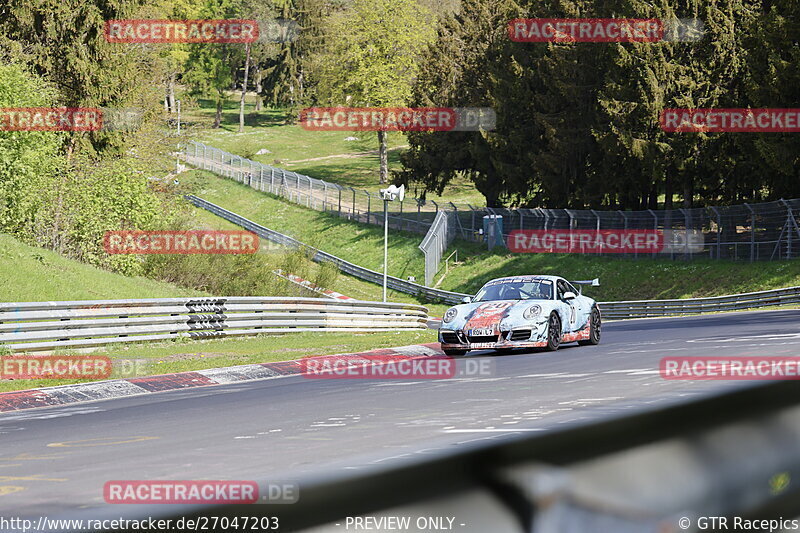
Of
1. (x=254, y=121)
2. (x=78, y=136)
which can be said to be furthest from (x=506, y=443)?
(x=254, y=121)

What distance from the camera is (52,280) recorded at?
87.0 feet

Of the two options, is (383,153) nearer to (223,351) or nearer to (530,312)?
(223,351)

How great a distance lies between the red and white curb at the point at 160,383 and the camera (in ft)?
46.3

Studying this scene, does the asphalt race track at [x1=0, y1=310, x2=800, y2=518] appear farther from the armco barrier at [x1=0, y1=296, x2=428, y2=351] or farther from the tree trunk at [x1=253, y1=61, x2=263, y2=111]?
the tree trunk at [x1=253, y1=61, x2=263, y2=111]

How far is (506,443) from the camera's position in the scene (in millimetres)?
1663

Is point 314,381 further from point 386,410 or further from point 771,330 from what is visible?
point 771,330

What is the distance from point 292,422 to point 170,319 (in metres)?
13.1

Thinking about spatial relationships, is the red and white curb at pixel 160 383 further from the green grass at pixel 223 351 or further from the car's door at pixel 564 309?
the car's door at pixel 564 309

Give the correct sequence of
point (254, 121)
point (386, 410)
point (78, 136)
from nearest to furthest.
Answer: point (386, 410)
point (78, 136)
point (254, 121)

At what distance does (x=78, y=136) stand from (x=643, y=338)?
981 inches

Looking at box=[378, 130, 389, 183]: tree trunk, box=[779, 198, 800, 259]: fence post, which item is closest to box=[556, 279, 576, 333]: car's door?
box=[779, 198, 800, 259]: fence post

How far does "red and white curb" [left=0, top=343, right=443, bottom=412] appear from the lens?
14101 millimetres

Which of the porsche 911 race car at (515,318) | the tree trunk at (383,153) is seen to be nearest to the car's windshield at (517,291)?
the porsche 911 race car at (515,318)

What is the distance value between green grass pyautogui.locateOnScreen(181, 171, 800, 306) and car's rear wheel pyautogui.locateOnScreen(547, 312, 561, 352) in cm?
2372
